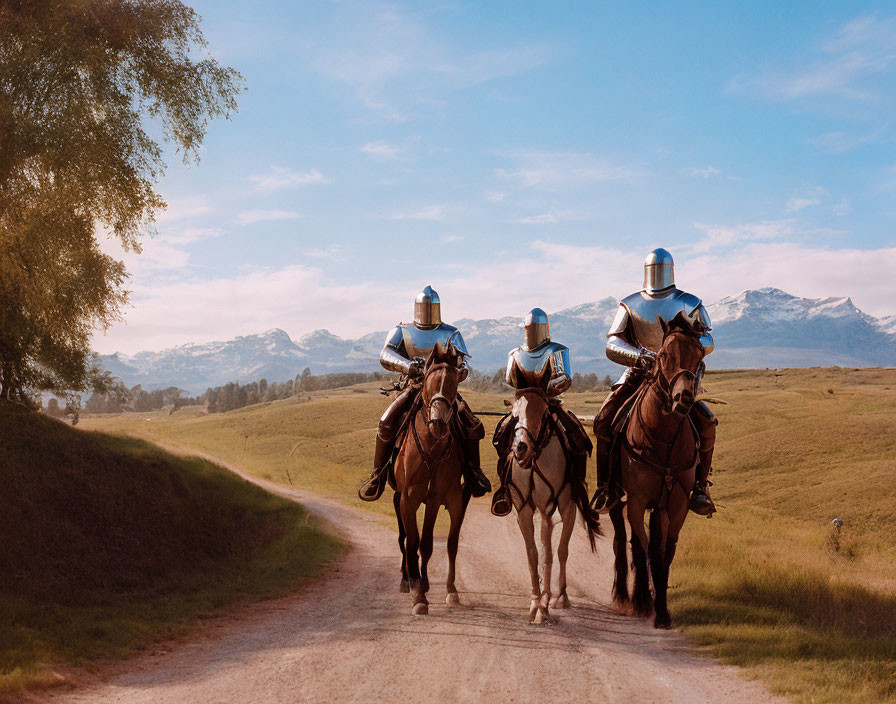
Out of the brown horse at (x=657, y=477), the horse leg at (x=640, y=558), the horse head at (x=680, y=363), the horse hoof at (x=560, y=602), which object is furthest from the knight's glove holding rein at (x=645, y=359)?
the horse hoof at (x=560, y=602)

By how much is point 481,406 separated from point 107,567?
Answer: 43.1 meters

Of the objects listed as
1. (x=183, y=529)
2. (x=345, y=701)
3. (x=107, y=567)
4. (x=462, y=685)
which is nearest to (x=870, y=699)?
(x=462, y=685)

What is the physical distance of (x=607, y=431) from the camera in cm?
1142

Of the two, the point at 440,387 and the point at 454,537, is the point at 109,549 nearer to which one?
the point at 454,537

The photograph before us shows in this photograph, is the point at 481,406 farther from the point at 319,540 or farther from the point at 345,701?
the point at 345,701

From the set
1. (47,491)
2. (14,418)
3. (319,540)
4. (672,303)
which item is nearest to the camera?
(672,303)

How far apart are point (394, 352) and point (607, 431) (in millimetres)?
3952

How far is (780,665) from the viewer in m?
8.22

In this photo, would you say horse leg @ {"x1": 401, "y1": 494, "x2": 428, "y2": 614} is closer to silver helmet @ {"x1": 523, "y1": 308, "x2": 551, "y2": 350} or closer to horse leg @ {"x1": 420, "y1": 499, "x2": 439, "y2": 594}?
horse leg @ {"x1": 420, "y1": 499, "x2": 439, "y2": 594}

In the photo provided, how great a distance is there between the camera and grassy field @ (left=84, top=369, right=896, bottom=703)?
873cm

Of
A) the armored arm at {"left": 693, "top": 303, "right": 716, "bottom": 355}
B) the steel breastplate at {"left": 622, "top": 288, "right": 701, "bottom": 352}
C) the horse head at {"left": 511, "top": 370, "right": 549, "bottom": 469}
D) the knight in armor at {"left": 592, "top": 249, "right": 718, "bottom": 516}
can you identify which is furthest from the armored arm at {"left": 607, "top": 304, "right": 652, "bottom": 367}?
the horse head at {"left": 511, "top": 370, "right": 549, "bottom": 469}

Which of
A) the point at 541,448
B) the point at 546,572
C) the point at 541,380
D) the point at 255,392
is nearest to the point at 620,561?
the point at 546,572

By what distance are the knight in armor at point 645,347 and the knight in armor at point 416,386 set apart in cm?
203

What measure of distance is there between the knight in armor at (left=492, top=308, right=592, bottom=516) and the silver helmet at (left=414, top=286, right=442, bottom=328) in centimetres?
173
